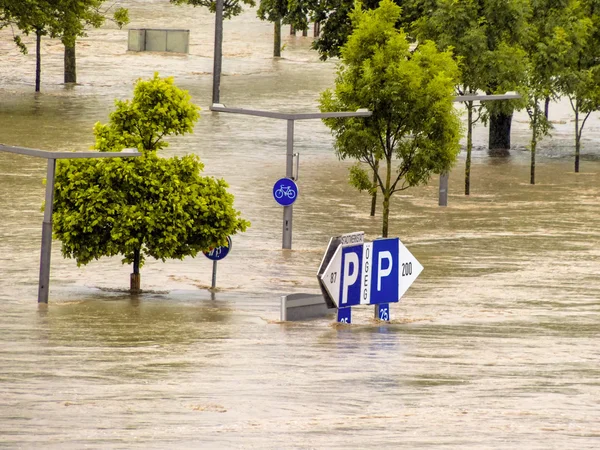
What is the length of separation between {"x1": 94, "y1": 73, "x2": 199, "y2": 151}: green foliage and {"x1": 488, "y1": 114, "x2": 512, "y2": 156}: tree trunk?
31196 millimetres

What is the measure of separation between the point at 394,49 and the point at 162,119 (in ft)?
34.2

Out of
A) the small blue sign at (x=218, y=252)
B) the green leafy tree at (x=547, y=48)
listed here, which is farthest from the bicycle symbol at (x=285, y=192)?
the green leafy tree at (x=547, y=48)

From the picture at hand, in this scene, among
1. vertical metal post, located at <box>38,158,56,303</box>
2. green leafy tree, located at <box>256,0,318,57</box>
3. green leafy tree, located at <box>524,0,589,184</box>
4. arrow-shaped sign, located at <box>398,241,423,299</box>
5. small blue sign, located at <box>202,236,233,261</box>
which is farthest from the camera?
green leafy tree, located at <box>256,0,318,57</box>

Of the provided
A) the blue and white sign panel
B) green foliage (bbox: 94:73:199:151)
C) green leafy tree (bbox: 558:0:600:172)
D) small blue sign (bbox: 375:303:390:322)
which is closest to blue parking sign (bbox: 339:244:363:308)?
the blue and white sign panel

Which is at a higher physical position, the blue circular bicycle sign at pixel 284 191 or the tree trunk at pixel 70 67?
the tree trunk at pixel 70 67

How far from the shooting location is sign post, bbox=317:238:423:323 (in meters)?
19.9

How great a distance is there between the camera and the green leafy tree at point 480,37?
4531cm

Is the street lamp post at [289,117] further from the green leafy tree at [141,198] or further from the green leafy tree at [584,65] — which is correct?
the green leafy tree at [584,65]

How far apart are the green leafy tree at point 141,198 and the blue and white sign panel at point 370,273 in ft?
20.7

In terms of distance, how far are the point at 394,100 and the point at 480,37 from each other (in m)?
11.1

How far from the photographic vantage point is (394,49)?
117 feet

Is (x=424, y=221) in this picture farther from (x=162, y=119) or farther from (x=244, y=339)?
(x=244, y=339)

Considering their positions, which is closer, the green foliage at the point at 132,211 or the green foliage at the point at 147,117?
the green foliage at the point at 132,211

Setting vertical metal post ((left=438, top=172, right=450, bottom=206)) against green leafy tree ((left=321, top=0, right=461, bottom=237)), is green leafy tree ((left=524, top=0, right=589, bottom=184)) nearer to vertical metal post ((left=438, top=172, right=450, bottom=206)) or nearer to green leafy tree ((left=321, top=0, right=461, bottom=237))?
vertical metal post ((left=438, top=172, right=450, bottom=206))
